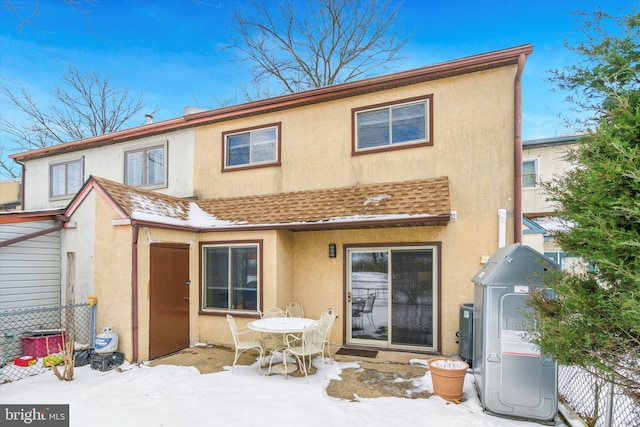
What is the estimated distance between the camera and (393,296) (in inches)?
296

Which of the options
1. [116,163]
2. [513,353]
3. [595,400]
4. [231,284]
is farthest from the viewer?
[116,163]

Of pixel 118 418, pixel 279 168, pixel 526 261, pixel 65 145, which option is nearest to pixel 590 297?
pixel 526 261

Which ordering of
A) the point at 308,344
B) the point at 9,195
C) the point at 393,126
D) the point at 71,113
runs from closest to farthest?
the point at 308,344, the point at 393,126, the point at 9,195, the point at 71,113

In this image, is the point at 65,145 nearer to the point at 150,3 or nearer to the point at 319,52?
the point at 150,3

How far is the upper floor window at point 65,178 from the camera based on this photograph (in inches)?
460

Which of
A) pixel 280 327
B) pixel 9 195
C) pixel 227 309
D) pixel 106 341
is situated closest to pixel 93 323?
pixel 106 341

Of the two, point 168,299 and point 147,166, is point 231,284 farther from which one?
point 147,166

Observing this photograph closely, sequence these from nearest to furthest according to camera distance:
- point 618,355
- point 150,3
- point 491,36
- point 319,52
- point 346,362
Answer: point 618,355 < point 150,3 < point 346,362 < point 491,36 < point 319,52

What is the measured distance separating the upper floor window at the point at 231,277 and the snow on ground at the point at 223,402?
2.02 m

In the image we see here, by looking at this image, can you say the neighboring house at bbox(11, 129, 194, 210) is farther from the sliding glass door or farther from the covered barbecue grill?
the covered barbecue grill

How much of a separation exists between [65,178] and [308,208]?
31.1 feet

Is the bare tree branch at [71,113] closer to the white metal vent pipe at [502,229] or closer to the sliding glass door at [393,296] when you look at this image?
the sliding glass door at [393,296]

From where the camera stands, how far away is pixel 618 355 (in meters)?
2.72

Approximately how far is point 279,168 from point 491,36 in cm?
826
